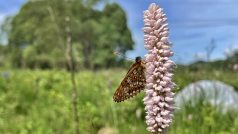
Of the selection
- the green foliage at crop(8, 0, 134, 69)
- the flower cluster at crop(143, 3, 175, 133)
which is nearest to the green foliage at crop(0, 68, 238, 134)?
the flower cluster at crop(143, 3, 175, 133)

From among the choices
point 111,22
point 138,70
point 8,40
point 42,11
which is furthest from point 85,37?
point 138,70

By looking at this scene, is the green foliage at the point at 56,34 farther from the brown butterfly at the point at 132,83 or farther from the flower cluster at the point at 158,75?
the flower cluster at the point at 158,75

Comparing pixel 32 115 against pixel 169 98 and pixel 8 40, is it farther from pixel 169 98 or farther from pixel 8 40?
pixel 8 40

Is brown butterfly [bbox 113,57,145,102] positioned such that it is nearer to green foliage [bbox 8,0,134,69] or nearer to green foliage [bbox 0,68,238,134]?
green foliage [bbox 0,68,238,134]

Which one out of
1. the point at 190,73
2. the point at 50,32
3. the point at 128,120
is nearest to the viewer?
the point at 128,120

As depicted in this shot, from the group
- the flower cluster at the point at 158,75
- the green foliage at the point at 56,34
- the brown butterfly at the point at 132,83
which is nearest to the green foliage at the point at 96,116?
the brown butterfly at the point at 132,83

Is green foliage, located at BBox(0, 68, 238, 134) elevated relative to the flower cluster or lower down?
lower down
